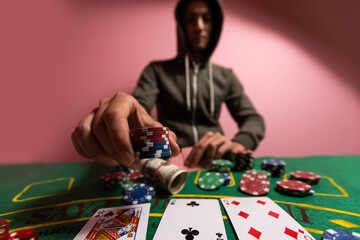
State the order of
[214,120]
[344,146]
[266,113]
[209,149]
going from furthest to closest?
[344,146] → [266,113] → [214,120] → [209,149]

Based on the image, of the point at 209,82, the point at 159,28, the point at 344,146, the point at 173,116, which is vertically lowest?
the point at 344,146

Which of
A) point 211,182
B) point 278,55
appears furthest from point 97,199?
point 278,55

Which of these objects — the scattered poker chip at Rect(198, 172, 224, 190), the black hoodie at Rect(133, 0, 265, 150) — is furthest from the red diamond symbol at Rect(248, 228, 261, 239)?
the black hoodie at Rect(133, 0, 265, 150)

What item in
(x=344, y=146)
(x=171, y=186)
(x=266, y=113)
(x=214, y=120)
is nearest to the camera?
(x=171, y=186)

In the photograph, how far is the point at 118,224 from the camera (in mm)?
690

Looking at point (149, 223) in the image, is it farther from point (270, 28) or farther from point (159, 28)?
point (270, 28)

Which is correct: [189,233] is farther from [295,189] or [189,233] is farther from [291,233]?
[295,189]

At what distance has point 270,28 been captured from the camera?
9.98ft

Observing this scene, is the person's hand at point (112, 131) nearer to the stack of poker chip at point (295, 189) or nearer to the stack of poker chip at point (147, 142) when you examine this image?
the stack of poker chip at point (147, 142)

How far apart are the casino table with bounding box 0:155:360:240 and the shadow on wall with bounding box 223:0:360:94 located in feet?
8.23

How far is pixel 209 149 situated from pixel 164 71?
1106 mm

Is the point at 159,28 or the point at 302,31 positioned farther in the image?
the point at 302,31

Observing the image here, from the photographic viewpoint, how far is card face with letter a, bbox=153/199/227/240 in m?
0.63

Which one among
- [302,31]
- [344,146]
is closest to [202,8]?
[302,31]
